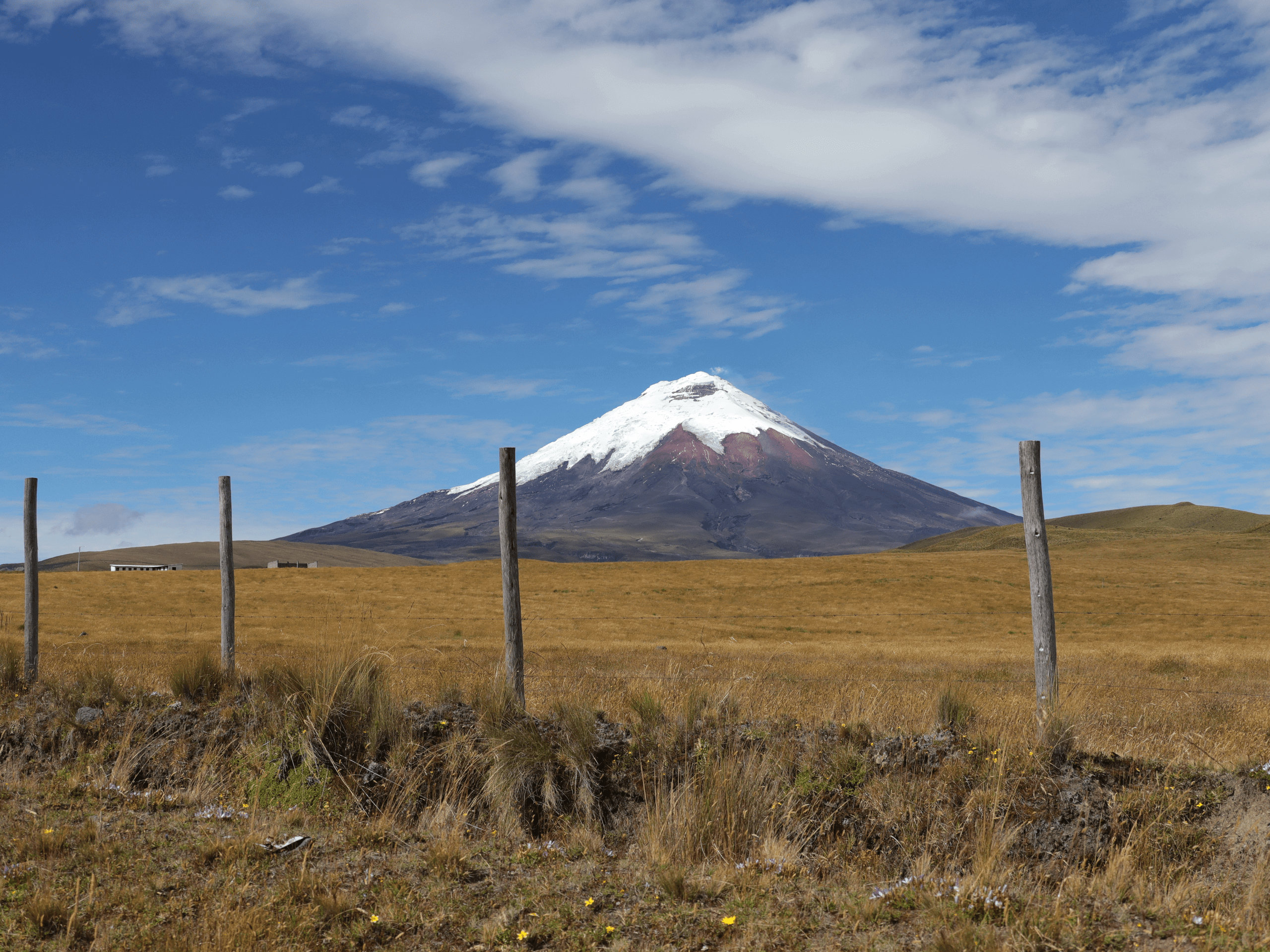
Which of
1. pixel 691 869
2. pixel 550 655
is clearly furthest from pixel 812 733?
pixel 550 655

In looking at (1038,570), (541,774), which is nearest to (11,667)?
(541,774)

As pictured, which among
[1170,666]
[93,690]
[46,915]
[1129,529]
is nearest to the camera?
[46,915]

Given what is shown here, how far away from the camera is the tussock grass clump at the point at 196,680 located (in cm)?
1041

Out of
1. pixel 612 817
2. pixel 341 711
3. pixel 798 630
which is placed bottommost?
pixel 798 630

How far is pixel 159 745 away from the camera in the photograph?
912 centimetres

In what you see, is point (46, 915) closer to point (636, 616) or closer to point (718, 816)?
point (718, 816)

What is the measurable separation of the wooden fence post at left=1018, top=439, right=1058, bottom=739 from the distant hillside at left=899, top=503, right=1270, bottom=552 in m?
105

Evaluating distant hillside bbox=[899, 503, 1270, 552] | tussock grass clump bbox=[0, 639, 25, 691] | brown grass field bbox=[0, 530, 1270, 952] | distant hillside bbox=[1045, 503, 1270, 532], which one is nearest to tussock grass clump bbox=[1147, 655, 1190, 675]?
brown grass field bbox=[0, 530, 1270, 952]

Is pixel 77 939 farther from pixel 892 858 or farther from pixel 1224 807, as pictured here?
pixel 1224 807

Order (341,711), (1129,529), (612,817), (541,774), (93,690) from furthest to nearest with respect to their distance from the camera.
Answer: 1. (1129,529)
2. (93,690)
3. (341,711)
4. (541,774)
5. (612,817)

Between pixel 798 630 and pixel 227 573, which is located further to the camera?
pixel 798 630

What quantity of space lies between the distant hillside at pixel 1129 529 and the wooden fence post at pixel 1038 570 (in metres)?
105

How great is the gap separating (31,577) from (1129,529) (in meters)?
160

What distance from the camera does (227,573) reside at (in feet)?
49.9
